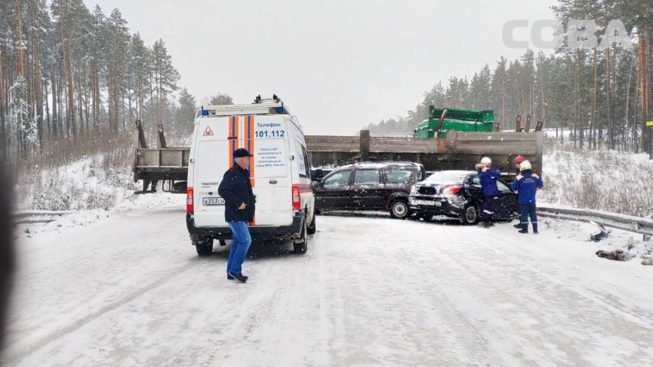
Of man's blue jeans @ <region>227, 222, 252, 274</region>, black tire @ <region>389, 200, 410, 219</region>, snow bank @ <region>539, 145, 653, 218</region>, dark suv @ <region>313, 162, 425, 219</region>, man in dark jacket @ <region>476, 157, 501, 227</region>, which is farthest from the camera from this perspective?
dark suv @ <region>313, 162, 425, 219</region>

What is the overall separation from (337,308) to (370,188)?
1000 cm

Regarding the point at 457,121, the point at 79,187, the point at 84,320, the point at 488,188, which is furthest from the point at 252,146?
the point at 79,187

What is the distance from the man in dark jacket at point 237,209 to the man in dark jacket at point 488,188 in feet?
27.6

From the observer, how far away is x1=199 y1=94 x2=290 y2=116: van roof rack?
8.65 m

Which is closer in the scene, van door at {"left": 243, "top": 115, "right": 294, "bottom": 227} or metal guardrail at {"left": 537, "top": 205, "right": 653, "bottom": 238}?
van door at {"left": 243, "top": 115, "right": 294, "bottom": 227}

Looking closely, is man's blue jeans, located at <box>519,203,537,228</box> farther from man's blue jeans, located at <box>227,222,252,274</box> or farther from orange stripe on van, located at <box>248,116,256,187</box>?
man's blue jeans, located at <box>227,222,252,274</box>

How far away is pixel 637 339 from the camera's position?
14.4ft

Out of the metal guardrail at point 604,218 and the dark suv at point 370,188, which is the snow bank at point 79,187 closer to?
the dark suv at point 370,188

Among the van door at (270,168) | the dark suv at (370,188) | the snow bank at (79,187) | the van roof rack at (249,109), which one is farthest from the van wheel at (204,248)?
the dark suv at (370,188)

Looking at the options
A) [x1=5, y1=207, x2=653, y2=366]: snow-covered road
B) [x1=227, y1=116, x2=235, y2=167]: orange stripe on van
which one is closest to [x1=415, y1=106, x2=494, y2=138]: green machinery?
[x1=5, y1=207, x2=653, y2=366]: snow-covered road

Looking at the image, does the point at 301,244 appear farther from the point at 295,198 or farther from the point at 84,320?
the point at 84,320

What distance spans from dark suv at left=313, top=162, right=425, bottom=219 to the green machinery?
5868 millimetres

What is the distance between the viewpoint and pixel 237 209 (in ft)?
22.2

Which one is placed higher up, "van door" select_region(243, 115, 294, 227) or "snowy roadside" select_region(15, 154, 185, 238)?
"van door" select_region(243, 115, 294, 227)
